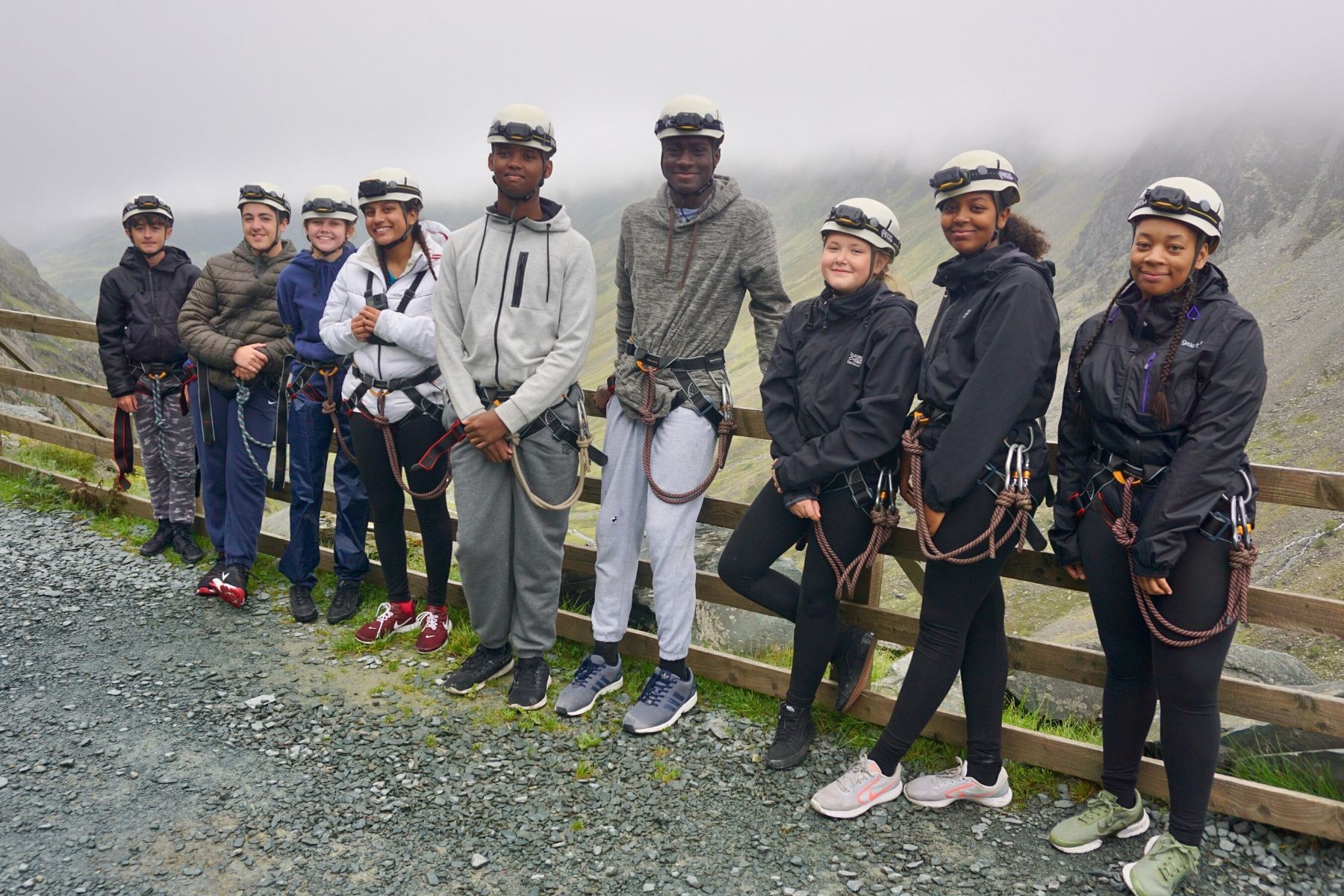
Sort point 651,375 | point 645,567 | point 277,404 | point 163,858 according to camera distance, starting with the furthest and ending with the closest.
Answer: point 277,404
point 645,567
point 651,375
point 163,858

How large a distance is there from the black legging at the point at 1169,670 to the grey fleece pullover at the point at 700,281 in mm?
1956

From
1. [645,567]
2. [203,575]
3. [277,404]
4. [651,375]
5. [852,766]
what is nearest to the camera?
[852,766]

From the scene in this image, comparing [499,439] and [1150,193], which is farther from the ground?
[1150,193]

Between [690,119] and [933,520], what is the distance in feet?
7.85

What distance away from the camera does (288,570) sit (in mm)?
6805

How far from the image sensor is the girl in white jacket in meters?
5.64

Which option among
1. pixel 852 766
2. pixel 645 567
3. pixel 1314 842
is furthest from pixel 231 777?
pixel 1314 842

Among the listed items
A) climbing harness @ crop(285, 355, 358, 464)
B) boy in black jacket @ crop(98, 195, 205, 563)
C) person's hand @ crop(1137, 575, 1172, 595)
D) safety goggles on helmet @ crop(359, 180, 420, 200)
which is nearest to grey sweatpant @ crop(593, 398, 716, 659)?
safety goggles on helmet @ crop(359, 180, 420, 200)

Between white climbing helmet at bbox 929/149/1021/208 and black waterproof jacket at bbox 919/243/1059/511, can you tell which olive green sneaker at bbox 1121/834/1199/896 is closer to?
black waterproof jacket at bbox 919/243/1059/511

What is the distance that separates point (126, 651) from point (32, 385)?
462cm

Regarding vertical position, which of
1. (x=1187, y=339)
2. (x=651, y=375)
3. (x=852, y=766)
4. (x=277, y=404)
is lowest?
(x=852, y=766)

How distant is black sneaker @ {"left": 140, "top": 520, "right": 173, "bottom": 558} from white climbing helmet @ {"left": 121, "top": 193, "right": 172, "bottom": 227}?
8.19 feet

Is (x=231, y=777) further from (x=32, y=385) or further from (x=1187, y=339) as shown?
(x=32, y=385)

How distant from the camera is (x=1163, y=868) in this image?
3.97 metres
